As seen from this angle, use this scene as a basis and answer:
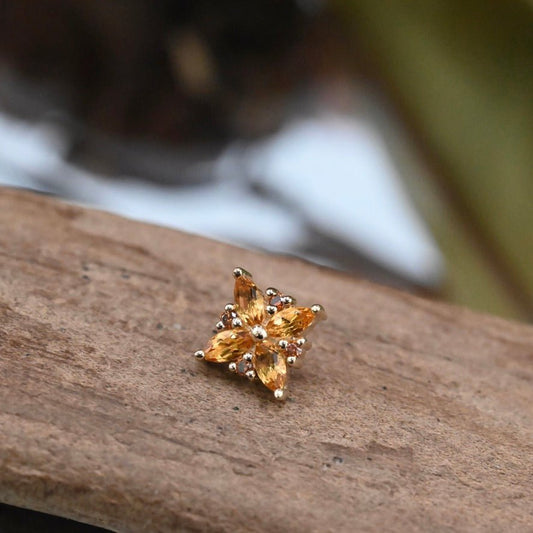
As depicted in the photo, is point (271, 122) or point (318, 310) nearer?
point (318, 310)

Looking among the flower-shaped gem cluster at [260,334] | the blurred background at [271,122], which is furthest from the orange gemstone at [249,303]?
the blurred background at [271,122]

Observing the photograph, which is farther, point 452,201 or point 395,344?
point 452,201

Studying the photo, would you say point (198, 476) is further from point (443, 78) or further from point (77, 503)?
point (443, 78)

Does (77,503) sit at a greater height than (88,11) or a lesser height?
lesser

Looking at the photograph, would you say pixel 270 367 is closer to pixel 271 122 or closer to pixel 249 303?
pixel 249 303

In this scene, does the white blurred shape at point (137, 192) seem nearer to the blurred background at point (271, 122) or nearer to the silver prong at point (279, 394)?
the blurred background at point (271, 122)

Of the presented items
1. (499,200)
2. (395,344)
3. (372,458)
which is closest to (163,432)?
(372,458)

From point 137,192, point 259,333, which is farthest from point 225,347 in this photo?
point 137,192
